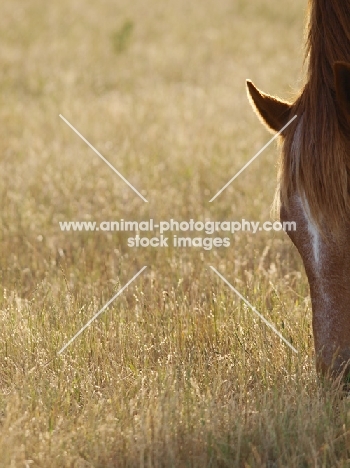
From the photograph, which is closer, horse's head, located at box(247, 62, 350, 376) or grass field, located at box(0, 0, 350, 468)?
horse's head, located at box(247, 62, 350, 376)

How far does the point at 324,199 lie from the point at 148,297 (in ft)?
6.25

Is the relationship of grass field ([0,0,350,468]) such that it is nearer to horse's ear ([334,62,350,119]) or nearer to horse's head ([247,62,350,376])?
horse's head ([247,62,350,376])

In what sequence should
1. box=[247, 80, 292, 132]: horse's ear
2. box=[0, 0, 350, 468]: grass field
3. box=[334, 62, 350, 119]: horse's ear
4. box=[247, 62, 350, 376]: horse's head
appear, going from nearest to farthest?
box=[334, 62, 350, 119]: horse's ear → box=[247, 62, 350, 376]: horse's head → box=[0, 0, 350, 468]: grass field → box=[247, 80, 292, 132]: horse's ear

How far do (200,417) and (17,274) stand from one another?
7.41 feet

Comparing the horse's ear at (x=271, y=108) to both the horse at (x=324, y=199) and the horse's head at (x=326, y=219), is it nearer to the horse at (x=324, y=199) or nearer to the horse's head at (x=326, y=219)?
the horse at (x=324, y=199)

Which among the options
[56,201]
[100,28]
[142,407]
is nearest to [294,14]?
[100,28]

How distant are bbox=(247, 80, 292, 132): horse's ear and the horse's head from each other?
306 millimetres

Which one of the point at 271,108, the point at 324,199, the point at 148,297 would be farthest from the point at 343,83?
the point at 148,297

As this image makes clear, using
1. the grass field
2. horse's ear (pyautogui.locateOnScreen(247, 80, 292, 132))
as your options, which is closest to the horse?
horse's ear (pyautogui.locateOnScreen(247, 80, 292, 132))

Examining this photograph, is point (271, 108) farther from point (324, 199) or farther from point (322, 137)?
point (324, 199)

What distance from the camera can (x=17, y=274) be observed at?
16.3 feet

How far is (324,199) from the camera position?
2.85m

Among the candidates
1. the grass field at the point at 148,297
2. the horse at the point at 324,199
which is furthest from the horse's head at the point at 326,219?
the grass field at the point at 148,297

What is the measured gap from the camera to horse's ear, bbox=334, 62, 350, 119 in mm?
2680
